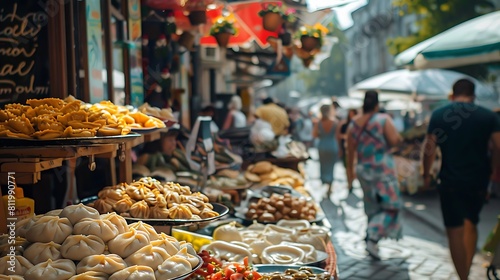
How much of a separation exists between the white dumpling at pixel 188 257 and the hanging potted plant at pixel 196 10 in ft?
17.7

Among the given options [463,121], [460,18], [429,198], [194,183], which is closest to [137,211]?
[194,183]

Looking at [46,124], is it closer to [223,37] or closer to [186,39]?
[186,39]

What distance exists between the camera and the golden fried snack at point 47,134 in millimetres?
3283

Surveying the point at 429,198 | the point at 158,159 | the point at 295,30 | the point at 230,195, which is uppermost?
the point at 295,30

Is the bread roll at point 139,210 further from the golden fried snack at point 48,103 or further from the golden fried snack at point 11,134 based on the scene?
the golden fried snack at point 11,134

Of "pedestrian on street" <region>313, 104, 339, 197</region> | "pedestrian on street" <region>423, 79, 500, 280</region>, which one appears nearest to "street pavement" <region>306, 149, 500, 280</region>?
"pedestrian on street" <region>313, 104, 339, 197</region>

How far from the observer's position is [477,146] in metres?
7.03

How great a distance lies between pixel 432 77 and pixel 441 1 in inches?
237

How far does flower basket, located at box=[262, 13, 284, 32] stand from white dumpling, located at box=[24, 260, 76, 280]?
27.6 feet

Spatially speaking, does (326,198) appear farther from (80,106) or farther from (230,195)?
(80,106)

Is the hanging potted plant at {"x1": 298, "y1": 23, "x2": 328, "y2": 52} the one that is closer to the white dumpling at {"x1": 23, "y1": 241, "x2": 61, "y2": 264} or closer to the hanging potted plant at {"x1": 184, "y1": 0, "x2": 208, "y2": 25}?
the hanging potted plant at {"x1": 184, "y1": 0, "x2": 208, "y2": 25}

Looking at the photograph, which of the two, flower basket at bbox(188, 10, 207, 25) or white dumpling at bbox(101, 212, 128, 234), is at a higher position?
flower basket at bbox(188, 10, 207, 25)

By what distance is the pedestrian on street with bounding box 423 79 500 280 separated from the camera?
6.97 meters

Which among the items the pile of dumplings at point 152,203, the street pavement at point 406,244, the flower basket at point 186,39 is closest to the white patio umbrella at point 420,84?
the street pavement at point 406,244
